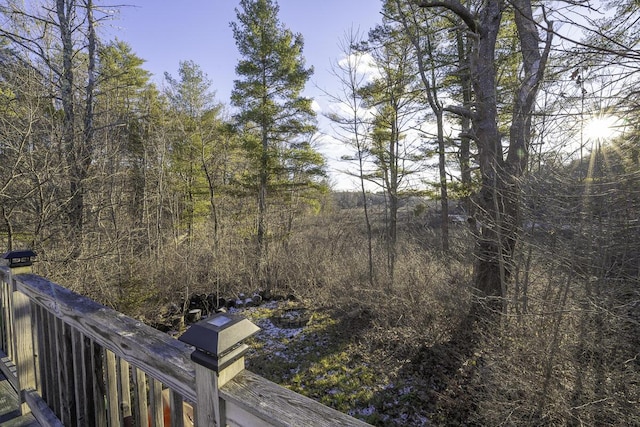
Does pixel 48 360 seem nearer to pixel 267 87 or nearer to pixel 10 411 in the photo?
pixel 10 411

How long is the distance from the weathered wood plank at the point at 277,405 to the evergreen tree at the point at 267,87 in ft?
30.1

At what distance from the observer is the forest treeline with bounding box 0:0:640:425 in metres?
3.30

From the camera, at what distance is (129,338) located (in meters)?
1.33

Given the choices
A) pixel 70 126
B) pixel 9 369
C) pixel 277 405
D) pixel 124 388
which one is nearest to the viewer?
pixel 277 405

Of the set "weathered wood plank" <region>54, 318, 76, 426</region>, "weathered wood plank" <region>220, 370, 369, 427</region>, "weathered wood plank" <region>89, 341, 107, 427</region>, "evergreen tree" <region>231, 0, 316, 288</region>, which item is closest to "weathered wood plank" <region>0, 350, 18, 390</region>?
"weathered wood plank" <region>54, 318, 76, 426</region>

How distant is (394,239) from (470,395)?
472cm

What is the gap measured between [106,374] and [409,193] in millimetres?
8832

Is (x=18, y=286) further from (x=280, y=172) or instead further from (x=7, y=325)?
(x=280, y=172)

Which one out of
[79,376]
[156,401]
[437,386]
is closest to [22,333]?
[79,376]

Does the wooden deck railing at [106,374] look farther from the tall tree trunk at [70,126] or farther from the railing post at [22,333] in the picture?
the tall tree trunk at [70,126]

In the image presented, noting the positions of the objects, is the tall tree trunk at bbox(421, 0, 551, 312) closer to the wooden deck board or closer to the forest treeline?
the forest treeline

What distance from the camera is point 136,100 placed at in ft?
43.8

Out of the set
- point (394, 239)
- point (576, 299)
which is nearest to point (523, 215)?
point (576, 299)

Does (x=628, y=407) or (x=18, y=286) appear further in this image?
(x=628, y=407)
